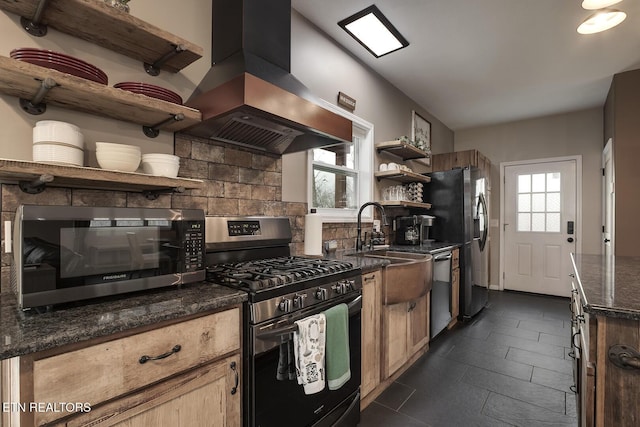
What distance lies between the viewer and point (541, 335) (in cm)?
312

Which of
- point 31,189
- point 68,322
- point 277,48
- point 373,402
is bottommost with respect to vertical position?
point 373,402

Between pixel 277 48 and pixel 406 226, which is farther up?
pixel 277 48

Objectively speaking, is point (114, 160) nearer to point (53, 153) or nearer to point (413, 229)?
point (53, 153)

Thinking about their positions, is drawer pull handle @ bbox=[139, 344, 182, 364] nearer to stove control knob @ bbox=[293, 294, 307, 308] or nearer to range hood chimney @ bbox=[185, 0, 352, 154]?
stove control knob @ bbox=[293, 294, 307, 308]

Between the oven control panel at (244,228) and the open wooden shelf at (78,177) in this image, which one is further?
the oven control panel at (244,228)

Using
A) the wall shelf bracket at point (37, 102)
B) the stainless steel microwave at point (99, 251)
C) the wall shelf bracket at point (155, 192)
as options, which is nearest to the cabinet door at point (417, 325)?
the stainless steel microwave at point (99, 251)

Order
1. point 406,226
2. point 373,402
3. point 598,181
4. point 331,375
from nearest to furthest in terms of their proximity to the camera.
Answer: point 331,375
point 373,402
point 406,226
point 598,181

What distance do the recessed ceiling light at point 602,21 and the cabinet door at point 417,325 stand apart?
2566 mm

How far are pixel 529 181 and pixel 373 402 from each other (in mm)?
4687

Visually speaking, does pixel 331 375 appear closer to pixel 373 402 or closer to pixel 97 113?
pixel 373 402

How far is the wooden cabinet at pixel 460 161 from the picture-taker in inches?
176

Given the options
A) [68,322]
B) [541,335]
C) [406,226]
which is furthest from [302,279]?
[541,335]

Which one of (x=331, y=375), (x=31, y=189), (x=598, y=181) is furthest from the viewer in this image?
(x=598, y=181)

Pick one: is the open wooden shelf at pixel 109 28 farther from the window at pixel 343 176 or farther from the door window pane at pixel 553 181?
the door window pane at pixel 553 181
